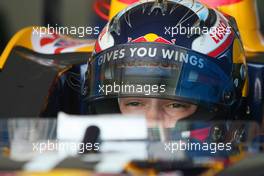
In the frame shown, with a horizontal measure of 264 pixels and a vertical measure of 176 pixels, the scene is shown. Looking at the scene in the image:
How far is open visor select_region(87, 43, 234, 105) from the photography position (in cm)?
203

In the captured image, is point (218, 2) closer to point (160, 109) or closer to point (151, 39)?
point (151, 39)

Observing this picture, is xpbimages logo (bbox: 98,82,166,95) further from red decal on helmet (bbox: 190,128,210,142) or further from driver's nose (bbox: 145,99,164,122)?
red decal on helmet (bbox: 190,128,210,142)

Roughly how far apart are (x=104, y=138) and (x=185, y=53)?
14.5 inches

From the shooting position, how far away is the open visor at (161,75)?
2031mm

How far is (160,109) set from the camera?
81.2 inches

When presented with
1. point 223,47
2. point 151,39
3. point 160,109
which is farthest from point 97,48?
point 223,47

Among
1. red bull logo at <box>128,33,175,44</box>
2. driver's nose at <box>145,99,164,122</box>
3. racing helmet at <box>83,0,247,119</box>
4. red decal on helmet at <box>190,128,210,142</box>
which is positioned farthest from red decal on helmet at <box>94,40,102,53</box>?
red decal on helmet at <box>190,128,210,142</box>

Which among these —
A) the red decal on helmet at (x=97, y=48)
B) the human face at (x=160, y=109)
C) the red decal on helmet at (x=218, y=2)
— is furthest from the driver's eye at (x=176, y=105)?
the red decal on helmet at (x=218, y=2)

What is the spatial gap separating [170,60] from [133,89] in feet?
0.48

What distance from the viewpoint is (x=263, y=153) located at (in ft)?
6.01

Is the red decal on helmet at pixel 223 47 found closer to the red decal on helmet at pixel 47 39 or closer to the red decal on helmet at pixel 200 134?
the red decal on helmet at pixel 200 134

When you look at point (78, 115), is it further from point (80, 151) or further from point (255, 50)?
point (255, 50)

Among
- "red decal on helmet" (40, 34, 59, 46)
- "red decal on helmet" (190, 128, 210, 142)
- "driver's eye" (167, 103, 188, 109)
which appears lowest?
"red decal on helmet" (190, 128, 210, 142)

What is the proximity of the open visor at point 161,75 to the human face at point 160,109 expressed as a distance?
26mm
